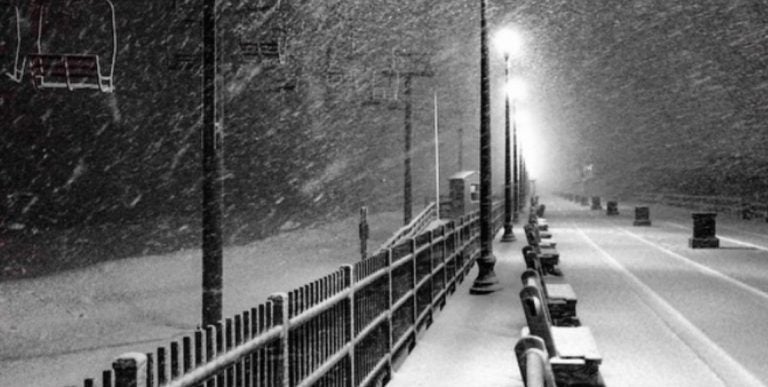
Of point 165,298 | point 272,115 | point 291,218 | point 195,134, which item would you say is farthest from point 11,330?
point 291,218

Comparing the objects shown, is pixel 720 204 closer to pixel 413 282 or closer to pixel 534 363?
pixel 413 282

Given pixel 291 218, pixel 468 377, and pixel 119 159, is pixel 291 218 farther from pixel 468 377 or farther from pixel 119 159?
pixel 468 377

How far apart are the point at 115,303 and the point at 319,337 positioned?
13.1 metres

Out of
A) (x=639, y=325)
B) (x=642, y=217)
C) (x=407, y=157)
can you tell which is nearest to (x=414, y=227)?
(x=407, y=157)

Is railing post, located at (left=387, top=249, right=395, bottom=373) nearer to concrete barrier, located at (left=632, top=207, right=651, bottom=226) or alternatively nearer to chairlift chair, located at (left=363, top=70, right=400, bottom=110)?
chairlift chair, located at (left=363, top=70, right=400, bottom=110)

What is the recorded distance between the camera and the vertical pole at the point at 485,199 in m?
16.3

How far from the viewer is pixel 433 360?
9828mm

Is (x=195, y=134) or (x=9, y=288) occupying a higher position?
(x=195, y=134)

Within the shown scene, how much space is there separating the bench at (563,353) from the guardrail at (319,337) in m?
1.61

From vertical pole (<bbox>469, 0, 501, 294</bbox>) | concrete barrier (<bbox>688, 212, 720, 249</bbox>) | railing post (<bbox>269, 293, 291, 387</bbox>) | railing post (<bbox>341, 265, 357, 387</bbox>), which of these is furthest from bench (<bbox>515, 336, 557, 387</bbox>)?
concrete barrier (<bbox>688, 212, 720, 249</bbox>)

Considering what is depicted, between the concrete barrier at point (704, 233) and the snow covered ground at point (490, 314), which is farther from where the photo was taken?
the concrete barrier at point (704, 233)

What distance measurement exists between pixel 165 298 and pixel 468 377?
11.2 m

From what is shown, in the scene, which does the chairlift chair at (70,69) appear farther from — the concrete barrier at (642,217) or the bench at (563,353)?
Answer: the concrete barrier at (642,217)

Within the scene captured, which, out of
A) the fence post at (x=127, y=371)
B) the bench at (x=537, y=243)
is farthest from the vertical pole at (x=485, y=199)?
the fence post at (x=127, y=371)
